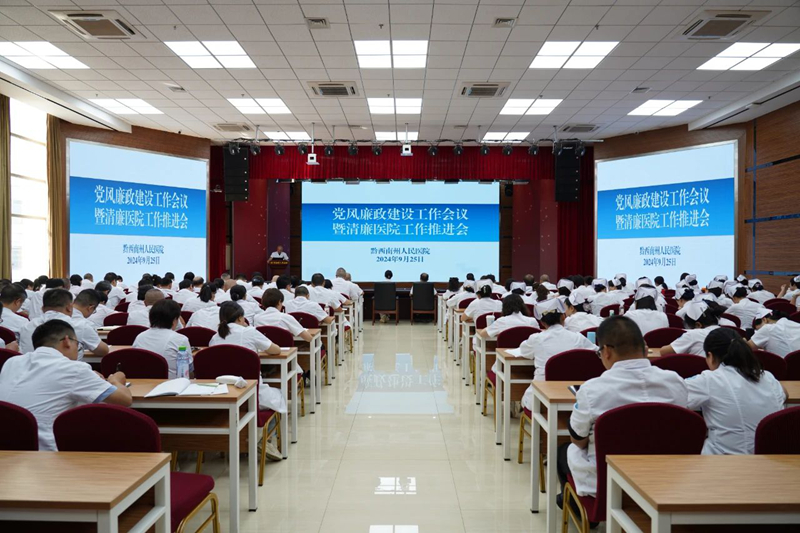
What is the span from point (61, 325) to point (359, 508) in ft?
6.40

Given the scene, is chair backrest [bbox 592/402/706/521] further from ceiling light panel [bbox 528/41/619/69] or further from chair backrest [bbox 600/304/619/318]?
ceiling light panel [bbox 528/41/619/69]

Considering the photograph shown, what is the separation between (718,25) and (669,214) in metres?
6.13

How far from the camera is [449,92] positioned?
959 centimetres

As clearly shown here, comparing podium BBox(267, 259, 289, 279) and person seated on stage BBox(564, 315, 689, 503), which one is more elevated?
podium BBox(267, 259, 289, 279)

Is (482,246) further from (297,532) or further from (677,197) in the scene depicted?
(297,532)

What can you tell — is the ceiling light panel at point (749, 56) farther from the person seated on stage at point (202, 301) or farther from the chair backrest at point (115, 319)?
the chair backrest at point (115, 319)

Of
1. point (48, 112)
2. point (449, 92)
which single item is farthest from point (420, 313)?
point (48, 112)

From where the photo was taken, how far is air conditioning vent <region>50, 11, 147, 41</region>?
652cm

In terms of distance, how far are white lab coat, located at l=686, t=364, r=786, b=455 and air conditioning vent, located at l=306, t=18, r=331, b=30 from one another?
5824mm

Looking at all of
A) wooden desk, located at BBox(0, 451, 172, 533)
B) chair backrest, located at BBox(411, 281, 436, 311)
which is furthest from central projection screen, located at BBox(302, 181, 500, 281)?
wooden desk, located at BBox(0, 451, 172, 533)

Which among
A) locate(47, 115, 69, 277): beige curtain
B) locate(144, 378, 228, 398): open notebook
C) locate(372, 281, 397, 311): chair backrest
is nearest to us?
locate(144, 378, 228, 398): open notebook

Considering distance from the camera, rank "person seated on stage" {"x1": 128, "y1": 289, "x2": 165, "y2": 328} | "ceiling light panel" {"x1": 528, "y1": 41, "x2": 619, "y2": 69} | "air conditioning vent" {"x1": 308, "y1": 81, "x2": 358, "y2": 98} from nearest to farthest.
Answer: "person seated on stage" {"x1": 128, "y1": 289, "x2": 165, "y2": 328}, "ceiling light panel" {"x1": 528, "y1": 41, "x2": 619, "y2": 69}, "air conditioning vent" {"x1": 308, "y1": 81, "x2": 358, "y2": 98}

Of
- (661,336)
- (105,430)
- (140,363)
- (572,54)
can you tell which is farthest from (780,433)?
(572,54)

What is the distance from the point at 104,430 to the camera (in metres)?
2.17
